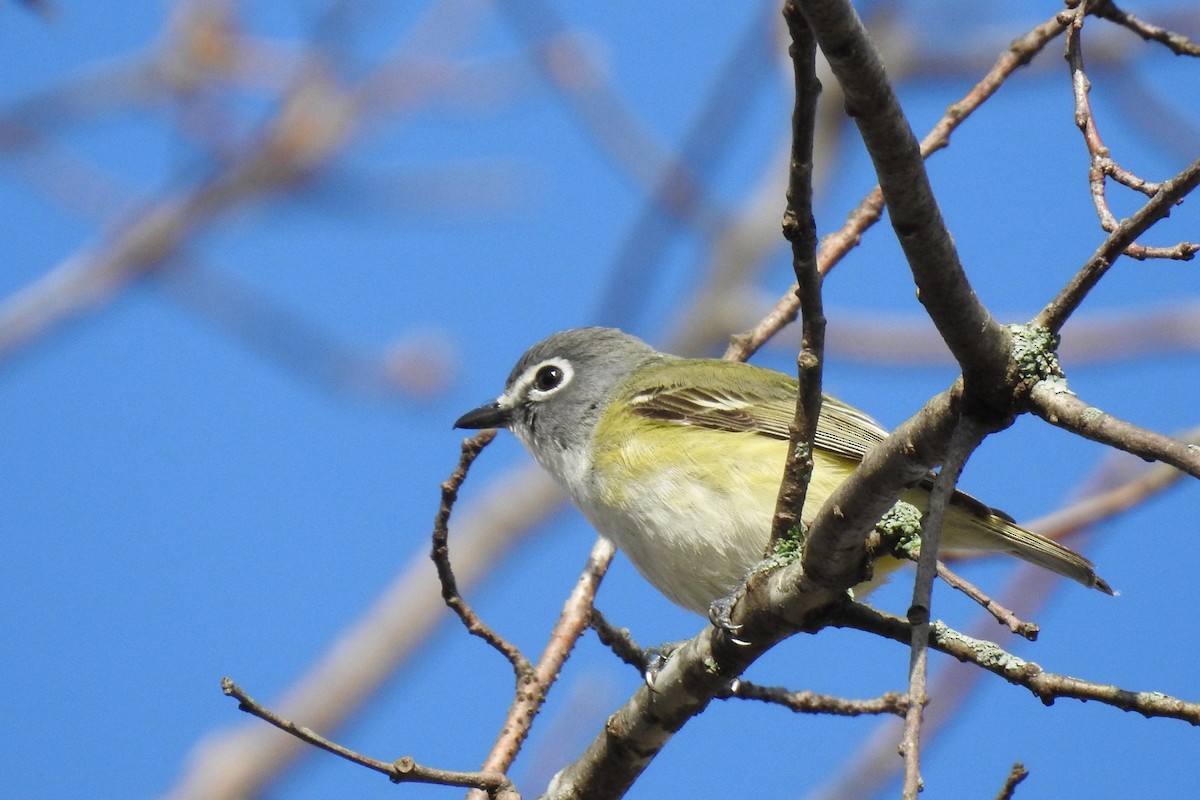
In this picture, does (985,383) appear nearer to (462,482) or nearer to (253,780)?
(462,482)

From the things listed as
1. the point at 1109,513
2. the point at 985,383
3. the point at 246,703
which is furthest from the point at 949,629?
the point at 246,703

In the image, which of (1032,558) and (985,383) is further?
(1032,558)

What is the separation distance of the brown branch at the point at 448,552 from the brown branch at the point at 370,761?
538 millimetres

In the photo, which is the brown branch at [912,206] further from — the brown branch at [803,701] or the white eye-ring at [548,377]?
the white eye-ring at [548,377]

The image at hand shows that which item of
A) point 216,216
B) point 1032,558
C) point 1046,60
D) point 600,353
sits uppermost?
point 1046,60

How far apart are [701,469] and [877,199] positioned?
52.5 inches

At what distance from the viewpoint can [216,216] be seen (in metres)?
6.66

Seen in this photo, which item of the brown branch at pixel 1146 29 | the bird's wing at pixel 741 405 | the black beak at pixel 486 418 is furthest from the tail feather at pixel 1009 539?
the black beak at pixel 486 418

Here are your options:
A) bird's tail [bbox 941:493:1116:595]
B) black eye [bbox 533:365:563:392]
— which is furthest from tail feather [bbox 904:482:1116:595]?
black eye [bbox 533:365:563:392]

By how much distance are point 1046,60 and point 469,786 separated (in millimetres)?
8749

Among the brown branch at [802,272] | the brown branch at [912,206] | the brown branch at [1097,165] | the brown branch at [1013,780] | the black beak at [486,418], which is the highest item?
the black beak at [486,418]

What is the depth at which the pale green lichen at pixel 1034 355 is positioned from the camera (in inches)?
104

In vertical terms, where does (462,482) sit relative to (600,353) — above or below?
below

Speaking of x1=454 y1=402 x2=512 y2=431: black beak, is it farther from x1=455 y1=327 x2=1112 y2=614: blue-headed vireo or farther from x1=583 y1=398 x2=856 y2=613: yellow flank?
x1=583 y1=398 x2=856 y2=613: yellow flank
